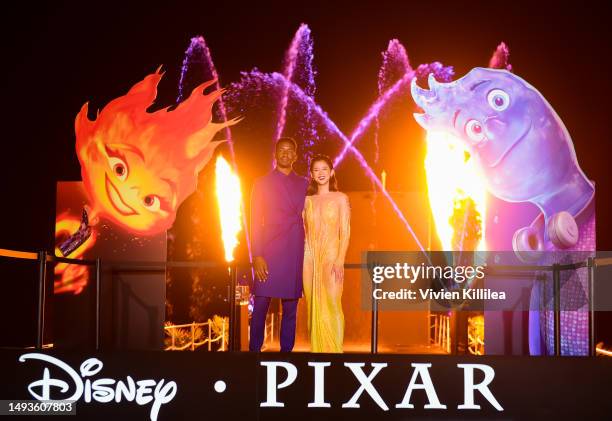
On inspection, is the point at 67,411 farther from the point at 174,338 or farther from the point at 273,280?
the point at 174,338

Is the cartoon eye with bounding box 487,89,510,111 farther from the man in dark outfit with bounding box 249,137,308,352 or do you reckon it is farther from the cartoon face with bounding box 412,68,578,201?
the man in dark outfit with bounding box 249,137,308,352

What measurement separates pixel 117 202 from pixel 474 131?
3.14 metres

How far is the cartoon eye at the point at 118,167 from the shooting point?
6.34 metres

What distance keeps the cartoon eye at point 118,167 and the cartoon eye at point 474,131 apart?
9.81ft

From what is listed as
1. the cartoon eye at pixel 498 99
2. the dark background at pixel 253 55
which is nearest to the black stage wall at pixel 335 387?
the cartoon eye at pixel 498 99

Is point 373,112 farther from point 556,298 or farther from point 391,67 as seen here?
point 556,298

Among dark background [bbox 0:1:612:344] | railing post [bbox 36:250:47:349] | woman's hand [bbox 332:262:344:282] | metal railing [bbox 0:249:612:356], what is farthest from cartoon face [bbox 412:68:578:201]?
railing post [bbox 36:250:47:349]

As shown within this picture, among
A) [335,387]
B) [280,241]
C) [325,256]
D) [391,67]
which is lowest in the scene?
[335,387]

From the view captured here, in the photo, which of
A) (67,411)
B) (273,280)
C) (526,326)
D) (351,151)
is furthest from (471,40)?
(67,411)

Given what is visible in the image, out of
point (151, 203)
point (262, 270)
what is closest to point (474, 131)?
point (262, 270)

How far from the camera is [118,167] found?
634cm

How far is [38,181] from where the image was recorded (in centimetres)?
749

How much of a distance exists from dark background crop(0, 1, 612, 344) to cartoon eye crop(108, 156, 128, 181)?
747 millimetres

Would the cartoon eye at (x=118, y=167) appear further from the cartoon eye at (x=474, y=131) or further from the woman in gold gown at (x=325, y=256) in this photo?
the cartoon eye at (x=474, y=131)
